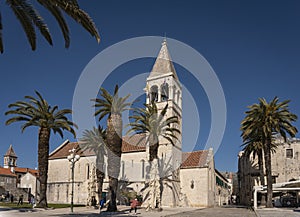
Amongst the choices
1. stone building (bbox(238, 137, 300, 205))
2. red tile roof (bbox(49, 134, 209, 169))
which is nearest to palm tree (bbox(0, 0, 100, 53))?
red tile roof (bbox(49, 134, 209, 169))

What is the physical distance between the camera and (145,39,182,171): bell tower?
44844 millimetres

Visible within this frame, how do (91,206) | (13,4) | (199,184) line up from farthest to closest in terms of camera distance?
(199,184) → (91,206) → (13,4)

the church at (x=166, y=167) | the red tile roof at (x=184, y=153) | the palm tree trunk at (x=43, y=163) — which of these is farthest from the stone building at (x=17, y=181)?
the palm tree trunk at (x=43, y=163)

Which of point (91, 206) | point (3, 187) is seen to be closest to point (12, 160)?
point (3, 187)

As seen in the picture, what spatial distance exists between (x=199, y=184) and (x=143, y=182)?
7.76 m

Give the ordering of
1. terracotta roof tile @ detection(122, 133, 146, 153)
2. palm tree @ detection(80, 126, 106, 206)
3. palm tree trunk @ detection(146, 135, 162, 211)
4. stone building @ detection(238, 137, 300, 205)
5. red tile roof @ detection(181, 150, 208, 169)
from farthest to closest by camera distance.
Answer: stone building @ detection(238, 137, 300, 205) < terracotta roof tile @ detection(122, 133, 146, 153) < red tile roof @ detection(181, 150, 208, 169) < palm tree @ detection(80, 126, 106, 206) < palm tree trunk @ detection(146, 135, 162, 211)

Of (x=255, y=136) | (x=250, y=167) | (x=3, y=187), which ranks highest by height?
(x=255, y=136)

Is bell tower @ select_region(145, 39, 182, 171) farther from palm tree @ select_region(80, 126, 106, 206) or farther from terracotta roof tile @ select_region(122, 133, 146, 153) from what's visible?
palm tree @ select_region(80, 126, 106, 206)

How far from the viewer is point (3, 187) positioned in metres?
71.2

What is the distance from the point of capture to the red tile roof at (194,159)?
45.5 m

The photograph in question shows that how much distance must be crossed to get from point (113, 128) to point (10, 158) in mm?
73717

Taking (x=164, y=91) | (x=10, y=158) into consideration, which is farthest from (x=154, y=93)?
(x=10, y=158)

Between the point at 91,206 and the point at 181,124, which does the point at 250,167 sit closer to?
the point at 181,124

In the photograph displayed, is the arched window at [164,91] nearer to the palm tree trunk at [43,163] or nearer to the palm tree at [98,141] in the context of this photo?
the palm tree at [98,141]
